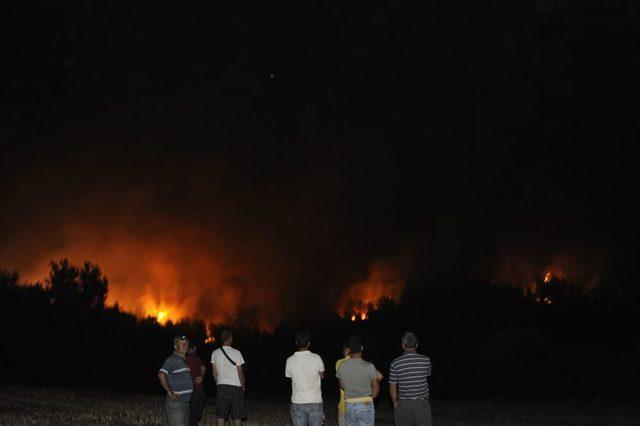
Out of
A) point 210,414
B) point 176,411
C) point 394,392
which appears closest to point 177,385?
point 176,411

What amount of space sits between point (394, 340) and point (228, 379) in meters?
106

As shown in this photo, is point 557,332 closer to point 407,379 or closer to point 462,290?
point 462,290

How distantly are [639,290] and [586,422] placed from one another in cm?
9557

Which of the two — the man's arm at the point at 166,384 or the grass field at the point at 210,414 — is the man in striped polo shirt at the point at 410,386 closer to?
the man's arm at the point at 166,384

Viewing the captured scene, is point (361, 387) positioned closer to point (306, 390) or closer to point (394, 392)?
point (394, 392)

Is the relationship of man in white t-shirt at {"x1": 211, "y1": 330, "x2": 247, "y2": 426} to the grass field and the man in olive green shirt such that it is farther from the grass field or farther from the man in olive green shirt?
the grass field

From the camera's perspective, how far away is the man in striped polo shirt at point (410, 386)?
41.1 ft

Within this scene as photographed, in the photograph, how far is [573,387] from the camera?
280ft

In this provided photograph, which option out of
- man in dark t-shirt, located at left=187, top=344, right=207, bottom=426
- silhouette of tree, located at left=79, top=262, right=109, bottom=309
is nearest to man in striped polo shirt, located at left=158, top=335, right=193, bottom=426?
man in dark t-shirt, located at left=187, top=344, right=207, bottom=426

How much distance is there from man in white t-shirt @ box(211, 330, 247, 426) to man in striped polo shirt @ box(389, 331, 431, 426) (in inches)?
176

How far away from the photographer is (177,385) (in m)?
13.2

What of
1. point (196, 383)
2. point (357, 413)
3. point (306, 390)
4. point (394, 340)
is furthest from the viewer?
point (394, 340)

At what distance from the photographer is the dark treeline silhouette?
87.0 m

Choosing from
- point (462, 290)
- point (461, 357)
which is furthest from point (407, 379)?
point (462, 290)
